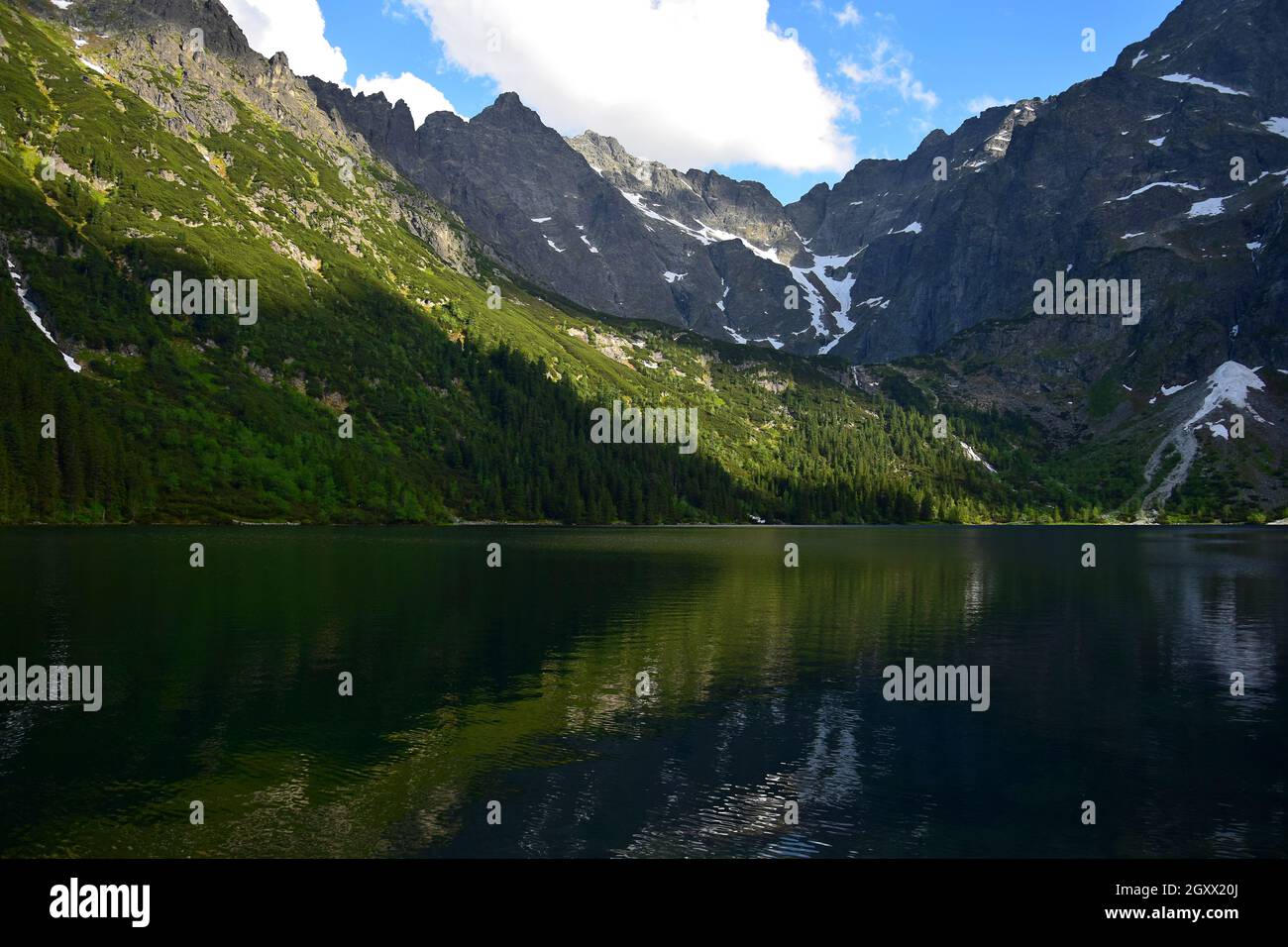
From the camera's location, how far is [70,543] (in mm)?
121438

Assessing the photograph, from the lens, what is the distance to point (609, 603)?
80.0m

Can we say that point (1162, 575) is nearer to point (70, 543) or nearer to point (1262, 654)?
point (1262, 654)

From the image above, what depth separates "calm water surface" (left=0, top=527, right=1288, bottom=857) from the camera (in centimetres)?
2791

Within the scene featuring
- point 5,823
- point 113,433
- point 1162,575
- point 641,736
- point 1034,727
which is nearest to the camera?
point 5,823

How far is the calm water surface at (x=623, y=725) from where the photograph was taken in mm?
27906

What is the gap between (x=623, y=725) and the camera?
39.8m

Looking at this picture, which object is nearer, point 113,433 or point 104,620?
point 104,620

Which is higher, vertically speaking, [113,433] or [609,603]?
[113,433]
